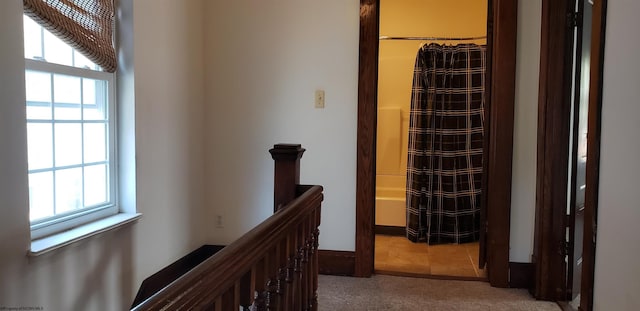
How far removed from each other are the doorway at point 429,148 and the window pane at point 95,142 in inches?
73.8

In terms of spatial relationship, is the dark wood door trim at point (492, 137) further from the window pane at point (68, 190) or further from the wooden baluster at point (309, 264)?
the window pane at point (68, 190)

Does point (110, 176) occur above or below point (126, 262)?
above

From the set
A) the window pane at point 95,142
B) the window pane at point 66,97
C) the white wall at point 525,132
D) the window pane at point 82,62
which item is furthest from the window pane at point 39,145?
the white wall at point 525,132

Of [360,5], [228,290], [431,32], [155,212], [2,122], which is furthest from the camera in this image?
[431,32]

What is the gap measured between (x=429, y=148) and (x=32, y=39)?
10.0ft

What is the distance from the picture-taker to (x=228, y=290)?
3.71 feet

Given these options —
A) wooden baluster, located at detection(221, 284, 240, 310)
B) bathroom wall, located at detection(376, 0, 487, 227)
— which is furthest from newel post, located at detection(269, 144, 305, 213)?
bathroom wall, located at detection(376, 0, 487, 227)

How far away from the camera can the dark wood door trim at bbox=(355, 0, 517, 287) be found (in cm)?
285

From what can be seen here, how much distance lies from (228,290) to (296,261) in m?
0.60

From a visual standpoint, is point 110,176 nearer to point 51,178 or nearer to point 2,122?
point 51,178

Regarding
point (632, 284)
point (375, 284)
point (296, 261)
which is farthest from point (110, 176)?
point (632, 284)

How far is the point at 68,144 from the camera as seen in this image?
91.1 inches

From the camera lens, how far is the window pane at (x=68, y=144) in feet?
7.37

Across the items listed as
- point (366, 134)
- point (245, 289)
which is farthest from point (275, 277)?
point (366, 134)
